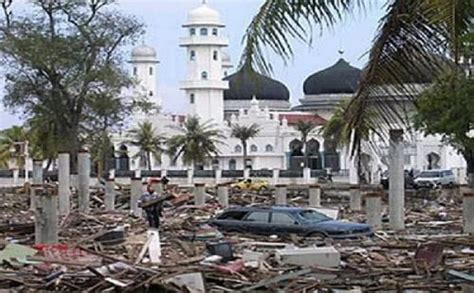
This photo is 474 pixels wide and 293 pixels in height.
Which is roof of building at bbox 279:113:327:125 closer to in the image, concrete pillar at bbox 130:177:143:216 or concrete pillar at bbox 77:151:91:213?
concrete pillar at bbox 130:177:143:216

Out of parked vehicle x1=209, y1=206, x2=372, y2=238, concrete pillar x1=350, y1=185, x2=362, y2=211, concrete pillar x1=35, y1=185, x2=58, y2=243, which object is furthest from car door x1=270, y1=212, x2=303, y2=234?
concrete pillar x1=350, y1=185, x2=362, y2=211

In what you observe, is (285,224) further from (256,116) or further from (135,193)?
(256,116)

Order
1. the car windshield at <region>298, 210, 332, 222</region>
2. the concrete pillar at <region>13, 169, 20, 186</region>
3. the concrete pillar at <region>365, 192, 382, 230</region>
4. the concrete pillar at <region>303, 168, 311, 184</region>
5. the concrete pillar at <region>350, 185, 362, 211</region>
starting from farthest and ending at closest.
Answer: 1. the concrete pillar at <region>13, 169, 20, 186</region>
2. the concrete pillar at <region>303, 168, 311, 184</region>
3. the concrete pillar at <region>350, 185, 362, 211</region>
4. the concrete pillar at <region>365, 192, 382, 230</region>
5. the car windshield at <region>298, 210, 332, 222</region>

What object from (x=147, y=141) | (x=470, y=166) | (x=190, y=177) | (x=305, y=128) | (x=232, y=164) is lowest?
(x=190, y=177)

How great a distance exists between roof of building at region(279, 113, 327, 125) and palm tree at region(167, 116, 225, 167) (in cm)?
660

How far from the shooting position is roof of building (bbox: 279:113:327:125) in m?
95.9

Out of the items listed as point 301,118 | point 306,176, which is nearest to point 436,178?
point 306,176

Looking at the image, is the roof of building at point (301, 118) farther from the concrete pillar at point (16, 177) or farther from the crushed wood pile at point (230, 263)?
the crushed wood pile at point (230, 263)

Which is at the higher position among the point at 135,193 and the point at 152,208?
the point at 135,193

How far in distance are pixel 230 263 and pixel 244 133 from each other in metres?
75.5

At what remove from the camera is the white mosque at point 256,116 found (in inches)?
3664

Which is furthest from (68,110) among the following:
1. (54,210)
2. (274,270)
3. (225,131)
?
(274,270)

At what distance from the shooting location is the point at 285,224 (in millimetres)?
32375

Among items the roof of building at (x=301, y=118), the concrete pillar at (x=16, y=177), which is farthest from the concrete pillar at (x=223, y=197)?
the roof of building at (x=301, y=118)
